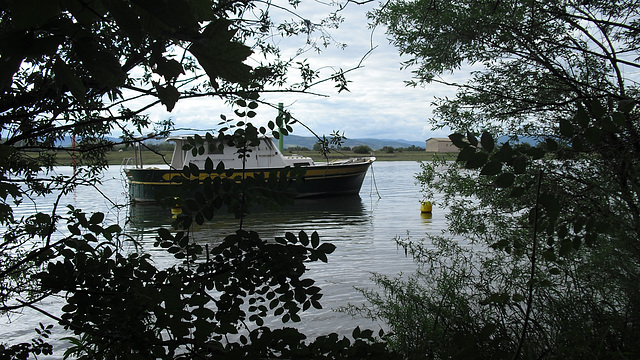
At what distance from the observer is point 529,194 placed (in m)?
3.17

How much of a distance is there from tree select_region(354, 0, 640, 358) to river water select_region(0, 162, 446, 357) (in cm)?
103

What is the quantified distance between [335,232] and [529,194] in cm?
1022

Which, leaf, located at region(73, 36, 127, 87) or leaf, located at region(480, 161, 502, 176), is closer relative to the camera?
leaf, located at region(73, 36, 127, 87)

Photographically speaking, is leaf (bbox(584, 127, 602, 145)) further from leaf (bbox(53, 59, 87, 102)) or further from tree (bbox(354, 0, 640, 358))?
leaf (bbox(53, 59, 87, 102))

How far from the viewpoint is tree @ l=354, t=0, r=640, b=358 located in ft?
6.55

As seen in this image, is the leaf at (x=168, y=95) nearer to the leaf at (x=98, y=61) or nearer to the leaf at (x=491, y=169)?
the leaf at (x=98, y=61)

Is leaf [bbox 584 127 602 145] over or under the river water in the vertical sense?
over

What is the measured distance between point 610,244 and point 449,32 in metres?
3.60

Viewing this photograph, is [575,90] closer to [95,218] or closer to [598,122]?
[598,122]

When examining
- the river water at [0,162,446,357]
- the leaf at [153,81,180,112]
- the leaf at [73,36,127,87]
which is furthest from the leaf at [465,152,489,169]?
the leaf at [73,36,127,87]

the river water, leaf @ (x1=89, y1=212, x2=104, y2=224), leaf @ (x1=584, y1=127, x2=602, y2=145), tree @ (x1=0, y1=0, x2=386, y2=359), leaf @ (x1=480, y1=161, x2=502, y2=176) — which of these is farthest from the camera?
the river water

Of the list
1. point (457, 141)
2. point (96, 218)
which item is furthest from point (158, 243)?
point (457, 141)

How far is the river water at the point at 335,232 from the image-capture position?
19.5 feet

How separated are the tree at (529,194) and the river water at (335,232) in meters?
1.03
